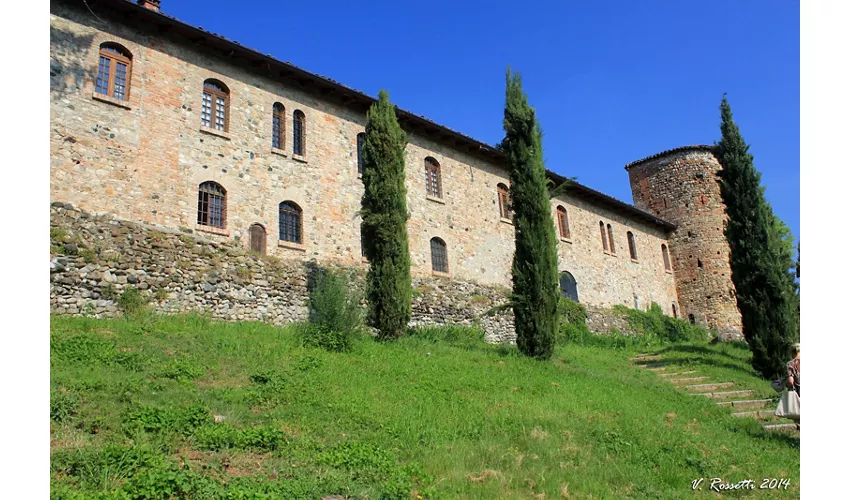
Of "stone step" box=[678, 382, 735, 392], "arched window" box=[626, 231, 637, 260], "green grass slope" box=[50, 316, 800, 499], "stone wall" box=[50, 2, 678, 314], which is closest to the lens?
"green grass slope" box=[50, 316, 800, 499]

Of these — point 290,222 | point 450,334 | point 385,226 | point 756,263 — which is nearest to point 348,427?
point 385,226

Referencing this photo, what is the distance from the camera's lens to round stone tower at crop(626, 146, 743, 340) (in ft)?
97.7

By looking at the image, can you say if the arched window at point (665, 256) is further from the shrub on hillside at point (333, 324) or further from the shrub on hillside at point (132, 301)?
the shrub on hillside at point (132, 301)

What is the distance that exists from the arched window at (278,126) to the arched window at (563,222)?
13.1m

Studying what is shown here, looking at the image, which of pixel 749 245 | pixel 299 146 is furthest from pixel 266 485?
pixel 749 245

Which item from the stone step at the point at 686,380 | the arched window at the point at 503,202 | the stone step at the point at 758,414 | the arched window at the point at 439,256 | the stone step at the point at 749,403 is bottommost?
the stone step at the point at 758,414

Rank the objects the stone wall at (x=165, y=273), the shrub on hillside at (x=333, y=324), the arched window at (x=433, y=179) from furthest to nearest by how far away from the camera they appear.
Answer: the arched window at (x=433, y=179)
the shrub on hillside at (x=333, y=324)
the stone wall at (x=165, y=273)

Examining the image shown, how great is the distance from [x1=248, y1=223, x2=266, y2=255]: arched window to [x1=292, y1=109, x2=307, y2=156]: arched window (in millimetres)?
2813

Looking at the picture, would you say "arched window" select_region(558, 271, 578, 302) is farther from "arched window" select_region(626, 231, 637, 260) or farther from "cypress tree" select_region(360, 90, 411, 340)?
"cypress tree" select_region(360, 90, 411, 340)

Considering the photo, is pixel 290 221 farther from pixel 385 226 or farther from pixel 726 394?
pixel 726 394

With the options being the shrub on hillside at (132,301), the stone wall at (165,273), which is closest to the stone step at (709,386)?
the stone wall at (165,273)

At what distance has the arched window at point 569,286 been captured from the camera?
24797mm

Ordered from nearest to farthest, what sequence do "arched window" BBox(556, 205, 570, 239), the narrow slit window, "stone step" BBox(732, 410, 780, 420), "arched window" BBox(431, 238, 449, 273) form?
"stone step" BBox(732, 410, 780, 420), the narrow slit window, "arched window" BBox(431, 238, 449, 273), "arched window" BBox(556, 205, 570, 239)

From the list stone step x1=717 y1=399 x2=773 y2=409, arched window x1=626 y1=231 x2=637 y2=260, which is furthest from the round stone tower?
stone step x1=717 y1=399 x2=773 y2=409
